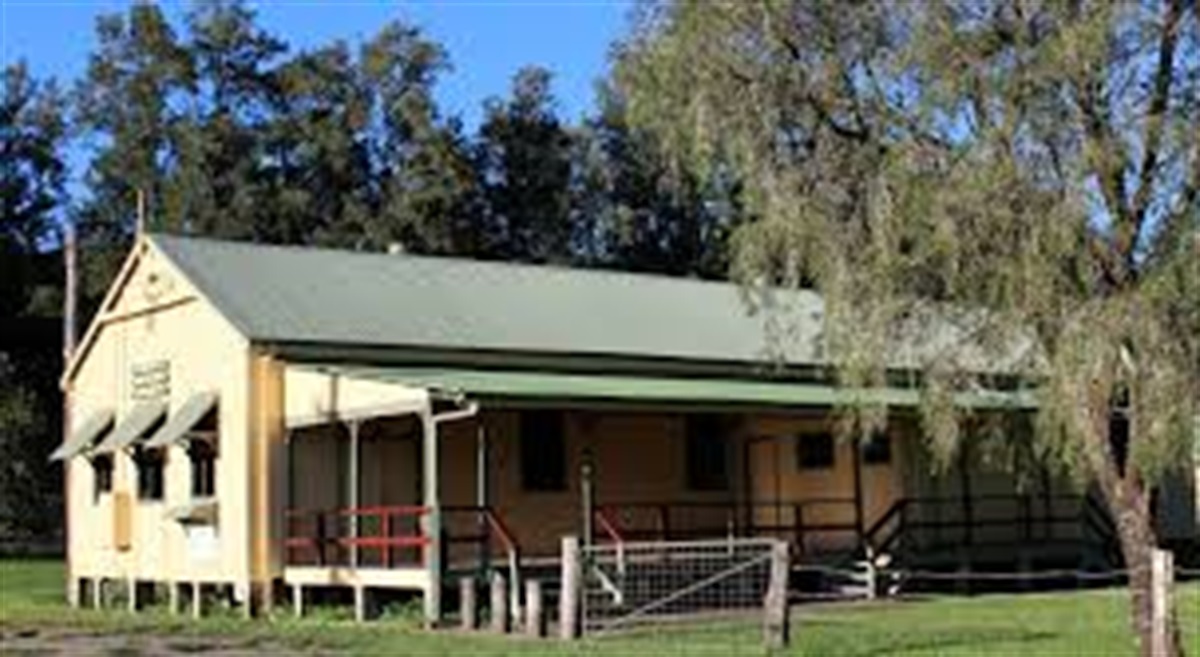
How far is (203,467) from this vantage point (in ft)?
107

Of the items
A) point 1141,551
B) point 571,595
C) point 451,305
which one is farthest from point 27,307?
point 1141,551

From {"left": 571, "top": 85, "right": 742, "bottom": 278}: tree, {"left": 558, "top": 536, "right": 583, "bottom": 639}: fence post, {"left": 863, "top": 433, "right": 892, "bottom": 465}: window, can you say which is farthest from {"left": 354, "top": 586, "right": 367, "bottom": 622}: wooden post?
{"left": 571, "top": 85, "right": 742, "bottom": 278}: tree

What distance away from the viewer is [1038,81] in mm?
15648

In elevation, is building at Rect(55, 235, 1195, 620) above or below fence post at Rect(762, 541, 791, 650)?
above

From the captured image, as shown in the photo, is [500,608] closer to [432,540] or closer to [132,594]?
[432,540]

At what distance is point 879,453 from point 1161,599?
62.1ft

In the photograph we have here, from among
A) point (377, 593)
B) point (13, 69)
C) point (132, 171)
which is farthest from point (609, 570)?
point (13, 69)

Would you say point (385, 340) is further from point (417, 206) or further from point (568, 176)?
point (568, 176)

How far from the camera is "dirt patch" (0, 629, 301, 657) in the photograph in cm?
2281

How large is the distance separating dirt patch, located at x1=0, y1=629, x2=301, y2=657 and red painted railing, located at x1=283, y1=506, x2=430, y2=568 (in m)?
3.80

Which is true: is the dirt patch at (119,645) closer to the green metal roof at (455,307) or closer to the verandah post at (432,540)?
the verandah post at (432,540)

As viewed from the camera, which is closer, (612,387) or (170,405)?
(612,387)

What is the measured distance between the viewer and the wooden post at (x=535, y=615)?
76.1 ft

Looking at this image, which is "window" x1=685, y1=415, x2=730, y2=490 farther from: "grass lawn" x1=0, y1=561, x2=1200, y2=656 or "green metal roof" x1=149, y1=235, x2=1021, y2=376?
"grass lawn" x1=0, y1=561, x2=1200, y2=656
